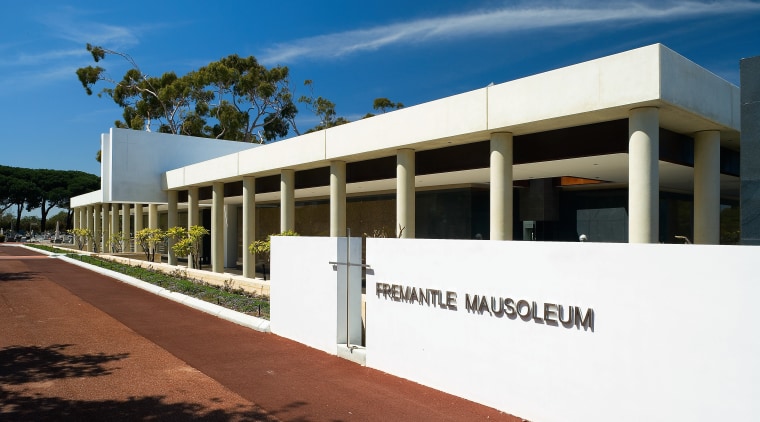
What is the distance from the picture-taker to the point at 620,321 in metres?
5.04

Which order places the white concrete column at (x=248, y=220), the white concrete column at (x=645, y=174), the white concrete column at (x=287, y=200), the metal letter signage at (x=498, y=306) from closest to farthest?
the metal letter signage at (x=498, y=306), the white concrete column at (x=645, y=174), the white concrete column at (x=287, y=200), the white concrete column at (x=248, y=220)

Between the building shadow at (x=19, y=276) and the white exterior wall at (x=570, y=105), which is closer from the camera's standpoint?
the white exterior wall at (x=570, y=105)

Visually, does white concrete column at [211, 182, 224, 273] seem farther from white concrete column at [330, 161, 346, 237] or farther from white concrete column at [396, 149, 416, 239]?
white concrete column at [396, 149, 416, 239]

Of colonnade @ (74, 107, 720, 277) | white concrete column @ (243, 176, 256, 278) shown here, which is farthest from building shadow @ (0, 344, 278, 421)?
white concrete column @ (243, 176, 256, 278)

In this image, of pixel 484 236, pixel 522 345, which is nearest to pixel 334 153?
pixel 484 236

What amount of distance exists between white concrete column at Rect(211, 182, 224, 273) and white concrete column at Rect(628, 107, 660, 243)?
16597 millimetres

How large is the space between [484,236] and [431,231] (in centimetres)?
207

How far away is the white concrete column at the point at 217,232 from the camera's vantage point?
21.5 meters

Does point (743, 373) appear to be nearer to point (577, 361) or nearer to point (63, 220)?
point (577, 361)

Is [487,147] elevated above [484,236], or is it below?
above

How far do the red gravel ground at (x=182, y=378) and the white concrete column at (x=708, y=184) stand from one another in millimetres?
6983

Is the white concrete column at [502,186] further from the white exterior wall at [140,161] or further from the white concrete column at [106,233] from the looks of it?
the white concrete column at [106,233]

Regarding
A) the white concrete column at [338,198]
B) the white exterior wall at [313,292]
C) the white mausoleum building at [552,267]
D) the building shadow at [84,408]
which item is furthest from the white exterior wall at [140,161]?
the building shadow at [84,408]

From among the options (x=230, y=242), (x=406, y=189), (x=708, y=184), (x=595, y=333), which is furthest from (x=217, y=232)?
(x=595, y=333)
